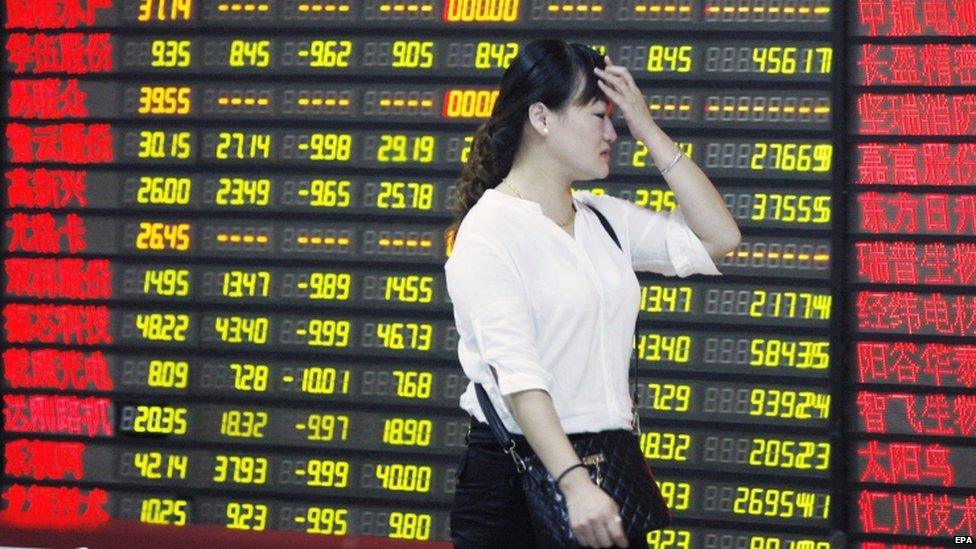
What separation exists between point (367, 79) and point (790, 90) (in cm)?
169

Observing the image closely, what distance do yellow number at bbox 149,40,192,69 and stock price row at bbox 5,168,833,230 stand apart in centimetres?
46

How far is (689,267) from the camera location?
10.5 ft

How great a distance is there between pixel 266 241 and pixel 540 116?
12.9ft

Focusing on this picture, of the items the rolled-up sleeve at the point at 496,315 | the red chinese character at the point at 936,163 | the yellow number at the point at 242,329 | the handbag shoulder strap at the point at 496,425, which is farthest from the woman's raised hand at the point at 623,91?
the yellow number at the point at 242,329

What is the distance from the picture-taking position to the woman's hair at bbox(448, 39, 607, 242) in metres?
3.00

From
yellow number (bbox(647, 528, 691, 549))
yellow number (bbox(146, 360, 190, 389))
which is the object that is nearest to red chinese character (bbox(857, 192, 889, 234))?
yellow number (bbox(647, 528, 691, 549))

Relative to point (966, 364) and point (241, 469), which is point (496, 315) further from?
point (241, 469)

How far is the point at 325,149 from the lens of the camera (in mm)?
6750

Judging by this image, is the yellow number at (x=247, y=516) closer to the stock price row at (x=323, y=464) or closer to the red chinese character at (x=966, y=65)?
the stock price row at (x=323, y=464)

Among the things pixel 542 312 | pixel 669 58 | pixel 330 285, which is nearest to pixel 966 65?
pixel 669 58

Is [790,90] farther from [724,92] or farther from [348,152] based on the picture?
[348,152]

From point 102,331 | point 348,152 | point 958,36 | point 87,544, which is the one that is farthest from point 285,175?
point 958,36

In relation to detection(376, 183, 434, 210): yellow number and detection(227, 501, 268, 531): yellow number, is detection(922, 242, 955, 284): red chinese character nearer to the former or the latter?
detection(376, 183, 434, 210): yellow number

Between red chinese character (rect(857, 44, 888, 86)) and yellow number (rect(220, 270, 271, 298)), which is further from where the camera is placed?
yellow number (rect(220, 270, 271, 298))
